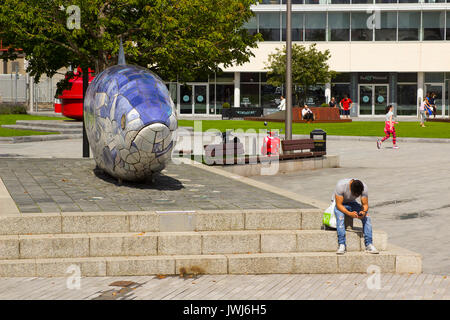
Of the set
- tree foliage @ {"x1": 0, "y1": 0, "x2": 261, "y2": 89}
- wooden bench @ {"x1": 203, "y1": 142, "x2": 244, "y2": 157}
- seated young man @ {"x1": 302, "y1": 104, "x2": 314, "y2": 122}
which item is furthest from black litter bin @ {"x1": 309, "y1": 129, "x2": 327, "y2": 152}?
seated young man @ {"x1": 302, "y1": 104, "x2": 314, "y2": 122}

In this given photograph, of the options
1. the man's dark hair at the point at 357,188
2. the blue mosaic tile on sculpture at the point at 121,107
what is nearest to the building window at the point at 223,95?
the blue mosaic tile on sculpture at the point at 121,107

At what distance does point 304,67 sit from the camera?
51.5 m

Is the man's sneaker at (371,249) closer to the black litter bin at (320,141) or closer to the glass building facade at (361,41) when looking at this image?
the black litter bin at (320,141)

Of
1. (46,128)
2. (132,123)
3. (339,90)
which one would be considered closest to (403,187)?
(132,123)

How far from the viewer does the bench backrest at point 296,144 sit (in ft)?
64.0

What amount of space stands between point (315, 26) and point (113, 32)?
3881cm

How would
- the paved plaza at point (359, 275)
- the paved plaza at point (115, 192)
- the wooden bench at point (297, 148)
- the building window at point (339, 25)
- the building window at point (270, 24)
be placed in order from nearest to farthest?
the paved plaza at point (359, 275) → the paved plaza at point (115, 192) → the wooden bench at point (297, 148) → the building window at point (339, 25) → the building window at point (270, 24)

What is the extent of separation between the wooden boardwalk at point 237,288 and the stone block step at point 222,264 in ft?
0.40

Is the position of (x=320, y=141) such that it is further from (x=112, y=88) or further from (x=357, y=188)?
(x=357, y=188)

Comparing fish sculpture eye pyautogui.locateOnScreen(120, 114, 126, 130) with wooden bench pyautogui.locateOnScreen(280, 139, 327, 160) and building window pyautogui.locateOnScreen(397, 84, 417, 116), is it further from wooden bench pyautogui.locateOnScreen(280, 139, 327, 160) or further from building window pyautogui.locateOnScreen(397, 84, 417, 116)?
building window pyautogui.locateOnScreen(397, 84, 417, 116)

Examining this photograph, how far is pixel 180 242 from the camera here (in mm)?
9250

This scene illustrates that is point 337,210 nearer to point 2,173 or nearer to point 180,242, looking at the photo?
point 180,242

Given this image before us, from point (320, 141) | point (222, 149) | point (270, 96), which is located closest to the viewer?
point (222, 149)

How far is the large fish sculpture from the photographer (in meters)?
11.1
